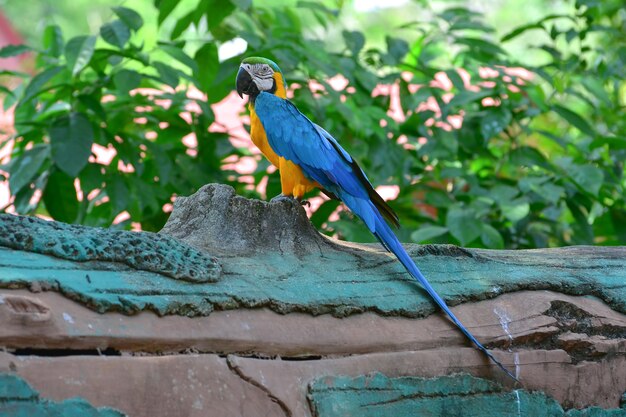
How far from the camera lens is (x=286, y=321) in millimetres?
1429

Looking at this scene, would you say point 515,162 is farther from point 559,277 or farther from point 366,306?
point 366,306

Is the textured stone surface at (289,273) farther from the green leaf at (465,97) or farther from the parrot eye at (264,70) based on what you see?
the green leaf at (465,97)

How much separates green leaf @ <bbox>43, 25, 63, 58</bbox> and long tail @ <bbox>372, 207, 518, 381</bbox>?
1.51 meters

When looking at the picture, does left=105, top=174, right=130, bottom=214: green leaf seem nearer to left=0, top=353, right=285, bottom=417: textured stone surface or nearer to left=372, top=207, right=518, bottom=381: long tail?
left=372, top=207, right=518, bottom=381: long tail

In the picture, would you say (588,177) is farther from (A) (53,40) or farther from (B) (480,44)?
(A) (53,40)

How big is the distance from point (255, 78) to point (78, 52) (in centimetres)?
68

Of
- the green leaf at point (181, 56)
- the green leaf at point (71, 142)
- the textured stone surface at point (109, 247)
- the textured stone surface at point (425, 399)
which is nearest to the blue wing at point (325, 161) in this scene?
the textured stone surface at point (425, 399)

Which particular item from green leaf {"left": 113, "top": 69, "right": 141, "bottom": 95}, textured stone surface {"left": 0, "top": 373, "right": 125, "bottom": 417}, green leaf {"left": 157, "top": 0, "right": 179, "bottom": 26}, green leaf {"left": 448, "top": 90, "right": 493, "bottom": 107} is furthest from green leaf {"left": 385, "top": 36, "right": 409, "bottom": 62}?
textured stone surface {"left": 0, "top": 373, "right": 125, "bottom": 417}

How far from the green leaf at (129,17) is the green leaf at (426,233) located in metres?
1.05

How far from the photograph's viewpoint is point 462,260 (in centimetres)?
177

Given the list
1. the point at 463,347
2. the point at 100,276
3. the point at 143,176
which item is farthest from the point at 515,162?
the point at 100,276

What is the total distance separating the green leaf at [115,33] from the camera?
2.54 meters

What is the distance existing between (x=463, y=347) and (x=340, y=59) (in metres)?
1.66

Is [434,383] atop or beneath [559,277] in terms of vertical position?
beneath
